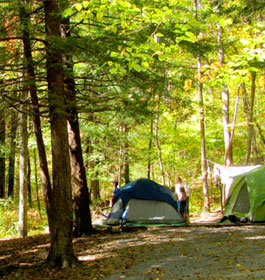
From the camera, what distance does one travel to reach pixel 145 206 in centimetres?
1102

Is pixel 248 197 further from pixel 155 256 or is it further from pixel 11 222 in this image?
pixel 11 222

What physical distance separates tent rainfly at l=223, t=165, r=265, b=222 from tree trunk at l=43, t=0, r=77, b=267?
6.26 meters

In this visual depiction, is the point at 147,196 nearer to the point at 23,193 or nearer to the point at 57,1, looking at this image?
the point at 23,193

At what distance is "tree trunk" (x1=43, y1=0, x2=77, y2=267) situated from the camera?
240 inches

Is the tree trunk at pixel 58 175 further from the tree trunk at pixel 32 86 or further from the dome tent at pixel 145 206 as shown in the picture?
the dome tent at pixel 145 206

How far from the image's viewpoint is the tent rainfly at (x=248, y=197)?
10281 millimetres

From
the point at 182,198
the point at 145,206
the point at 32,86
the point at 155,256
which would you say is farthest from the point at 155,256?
the point at 182,198

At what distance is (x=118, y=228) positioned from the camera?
10047 mm

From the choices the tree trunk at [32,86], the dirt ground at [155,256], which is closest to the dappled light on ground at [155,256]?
the dirt ground at [155,256]

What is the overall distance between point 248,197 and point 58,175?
23.4 ft

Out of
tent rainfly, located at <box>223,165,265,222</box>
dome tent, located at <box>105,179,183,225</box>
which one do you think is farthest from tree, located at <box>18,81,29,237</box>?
tent rainfly, located at <box>223,165,265,222</box>

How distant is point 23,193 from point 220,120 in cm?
1324

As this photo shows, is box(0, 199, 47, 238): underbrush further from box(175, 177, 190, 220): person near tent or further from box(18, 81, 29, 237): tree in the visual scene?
box(175, 177, 190, 220): person near tent

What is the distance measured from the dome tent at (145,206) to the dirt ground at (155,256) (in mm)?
1300
